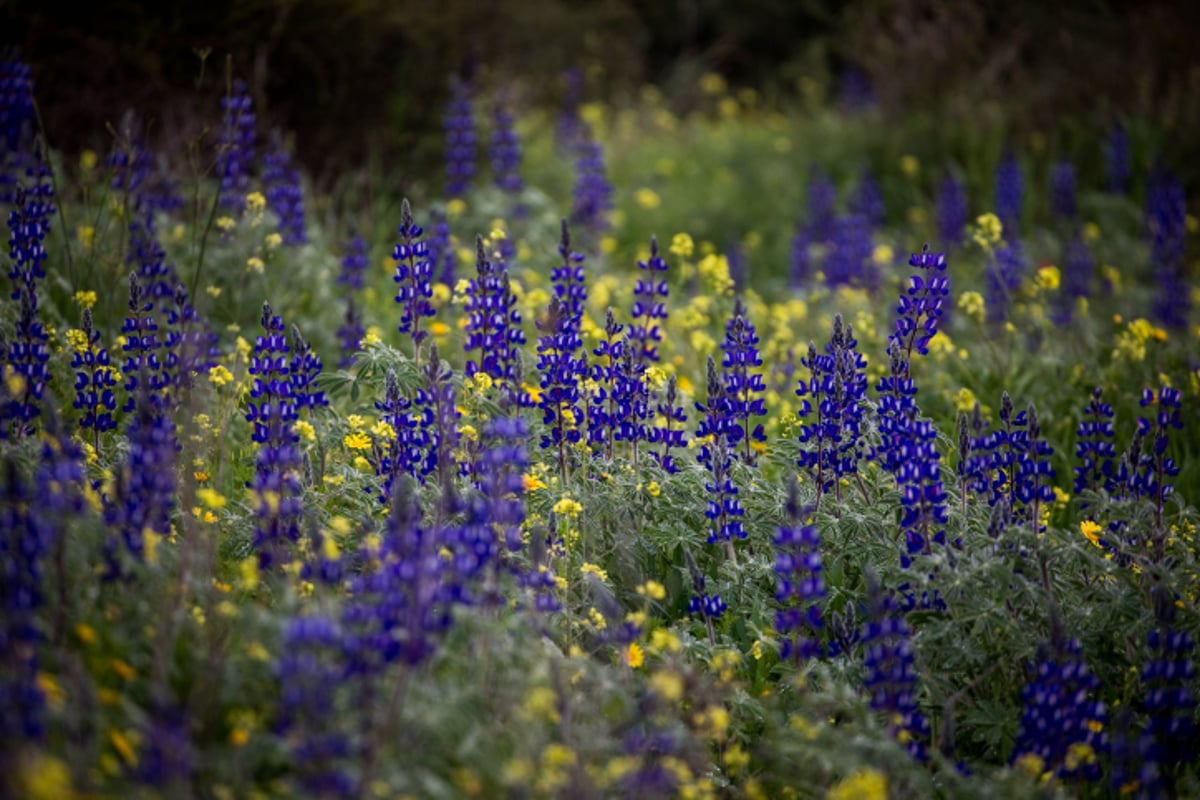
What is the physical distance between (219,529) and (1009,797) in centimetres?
222

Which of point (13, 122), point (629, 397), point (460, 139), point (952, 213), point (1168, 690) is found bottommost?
point (1168, 690)

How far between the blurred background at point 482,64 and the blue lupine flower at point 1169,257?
2.24 m

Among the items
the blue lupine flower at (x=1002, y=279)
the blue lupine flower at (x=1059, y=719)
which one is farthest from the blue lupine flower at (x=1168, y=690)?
the blue lupine flower at (x=1002, y=279)

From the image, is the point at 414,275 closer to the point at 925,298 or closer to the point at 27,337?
the point at 27,337

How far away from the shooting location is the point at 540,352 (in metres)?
3.55

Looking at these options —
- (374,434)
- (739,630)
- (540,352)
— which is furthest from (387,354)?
(739,630)

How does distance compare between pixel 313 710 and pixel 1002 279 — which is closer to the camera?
pixel 313 710

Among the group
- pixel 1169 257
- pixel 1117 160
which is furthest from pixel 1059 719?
pixel 1117 160

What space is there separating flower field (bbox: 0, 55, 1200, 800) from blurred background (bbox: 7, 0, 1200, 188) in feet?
2.07

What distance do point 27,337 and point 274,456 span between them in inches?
31.5

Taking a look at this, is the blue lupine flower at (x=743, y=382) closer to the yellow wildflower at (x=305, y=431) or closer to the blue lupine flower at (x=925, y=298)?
the blue lupine flower at (x=925, y=298)

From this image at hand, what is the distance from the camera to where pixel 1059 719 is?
260 centimetres

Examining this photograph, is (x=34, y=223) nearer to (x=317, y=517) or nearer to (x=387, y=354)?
(x=387, y=354)

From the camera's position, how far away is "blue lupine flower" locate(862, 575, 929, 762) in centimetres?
261
